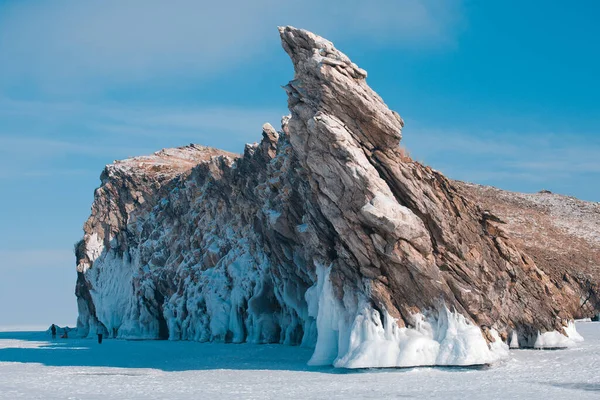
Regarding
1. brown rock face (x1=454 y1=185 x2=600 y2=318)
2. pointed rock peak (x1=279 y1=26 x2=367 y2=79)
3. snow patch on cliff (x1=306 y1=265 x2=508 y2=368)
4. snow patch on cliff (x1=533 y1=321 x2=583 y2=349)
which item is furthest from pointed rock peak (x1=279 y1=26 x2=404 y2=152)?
brown rock face (x1=454 y1=185 x2=600 y2=318)

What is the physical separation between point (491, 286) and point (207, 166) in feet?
133

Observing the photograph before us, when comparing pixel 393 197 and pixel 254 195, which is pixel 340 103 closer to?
pixel 393 197

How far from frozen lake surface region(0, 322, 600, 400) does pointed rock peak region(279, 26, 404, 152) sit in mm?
10029

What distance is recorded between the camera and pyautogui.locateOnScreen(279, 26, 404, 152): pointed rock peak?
1335 inches

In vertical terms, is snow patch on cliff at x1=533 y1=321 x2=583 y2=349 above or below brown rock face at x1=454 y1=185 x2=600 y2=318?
below

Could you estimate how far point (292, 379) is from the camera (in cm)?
3025

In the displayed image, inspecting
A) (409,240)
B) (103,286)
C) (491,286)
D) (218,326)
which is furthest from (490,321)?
(103,286)

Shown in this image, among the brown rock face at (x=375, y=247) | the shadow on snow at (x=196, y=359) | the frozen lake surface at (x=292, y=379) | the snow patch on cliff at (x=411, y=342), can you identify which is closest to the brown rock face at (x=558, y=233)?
the brown rock face at (x=375, y=247)

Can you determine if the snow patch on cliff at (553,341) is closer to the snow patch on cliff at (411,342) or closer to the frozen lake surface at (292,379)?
the frozen lake surface at (292,379)

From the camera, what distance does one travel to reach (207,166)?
72375 millimetres

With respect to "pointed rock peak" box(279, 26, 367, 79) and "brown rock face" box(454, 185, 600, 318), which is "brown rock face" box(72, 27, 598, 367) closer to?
"pointed rock peak" box(279, 26, 367, 79)

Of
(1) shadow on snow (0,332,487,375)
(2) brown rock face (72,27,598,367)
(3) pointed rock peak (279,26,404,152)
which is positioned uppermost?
(3) pointed rock peak (279,26,404,152)

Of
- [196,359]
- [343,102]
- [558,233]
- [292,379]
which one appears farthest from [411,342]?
[558,233]

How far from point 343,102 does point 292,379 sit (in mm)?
11851
